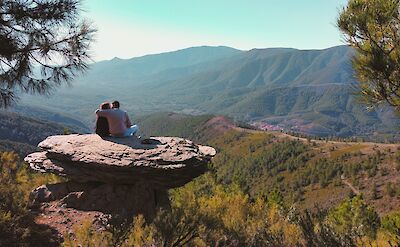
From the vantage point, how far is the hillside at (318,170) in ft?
380

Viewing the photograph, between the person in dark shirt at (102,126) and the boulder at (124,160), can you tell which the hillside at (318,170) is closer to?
the boulder at (124,160)

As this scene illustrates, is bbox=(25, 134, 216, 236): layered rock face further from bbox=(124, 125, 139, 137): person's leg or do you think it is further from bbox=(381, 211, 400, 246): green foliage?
bbox=(381, 211, 400, 246): green foliage

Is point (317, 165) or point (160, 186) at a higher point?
point (160, 186)

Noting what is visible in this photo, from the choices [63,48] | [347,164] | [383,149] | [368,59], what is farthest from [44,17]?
[383,149]

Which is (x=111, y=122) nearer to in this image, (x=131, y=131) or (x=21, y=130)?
(x=131, y=131)

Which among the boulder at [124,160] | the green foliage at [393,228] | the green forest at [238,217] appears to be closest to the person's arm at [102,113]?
the boulder at [124,160]

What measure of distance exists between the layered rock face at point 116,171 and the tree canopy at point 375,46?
7.65m

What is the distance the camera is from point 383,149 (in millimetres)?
148000

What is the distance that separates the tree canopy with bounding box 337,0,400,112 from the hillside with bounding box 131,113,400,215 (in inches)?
3477

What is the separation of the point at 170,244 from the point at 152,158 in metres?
4.43

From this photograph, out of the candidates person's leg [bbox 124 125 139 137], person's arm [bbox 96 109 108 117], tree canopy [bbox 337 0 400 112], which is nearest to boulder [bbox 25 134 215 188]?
person's leg [bbox 124 125 139 137]

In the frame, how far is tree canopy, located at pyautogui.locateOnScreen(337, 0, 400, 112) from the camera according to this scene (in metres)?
10.5

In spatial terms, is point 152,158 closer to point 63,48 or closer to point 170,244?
point 170,244

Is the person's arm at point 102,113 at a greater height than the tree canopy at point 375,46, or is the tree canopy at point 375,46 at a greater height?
the tree canopy at point 375,46
